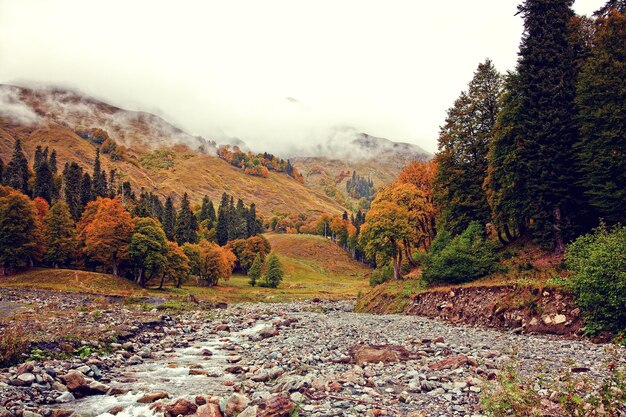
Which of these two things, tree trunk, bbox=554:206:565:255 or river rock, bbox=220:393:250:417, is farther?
tree trunk, bbox=554:206:565:255

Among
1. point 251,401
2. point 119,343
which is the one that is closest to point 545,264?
point 251,401

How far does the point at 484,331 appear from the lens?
23.1 m

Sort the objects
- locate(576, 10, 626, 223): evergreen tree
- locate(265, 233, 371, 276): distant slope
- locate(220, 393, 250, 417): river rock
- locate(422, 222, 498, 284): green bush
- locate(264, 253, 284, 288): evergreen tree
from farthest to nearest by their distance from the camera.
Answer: locate(265, 233, 371, 276): distant slope < locate(264, 253, 284, 288): evergreen tree < locate(422, 222, 498, 284): green bush < locate(576, 10, 626, 223): evergreen tree < locate(220, 393, 250, 417): river rock

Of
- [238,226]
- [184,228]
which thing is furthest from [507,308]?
[238,226]

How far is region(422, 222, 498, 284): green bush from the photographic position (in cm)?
3334

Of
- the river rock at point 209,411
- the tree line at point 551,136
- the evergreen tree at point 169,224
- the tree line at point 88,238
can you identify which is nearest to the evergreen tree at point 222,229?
the evergreen tree at point 169,224

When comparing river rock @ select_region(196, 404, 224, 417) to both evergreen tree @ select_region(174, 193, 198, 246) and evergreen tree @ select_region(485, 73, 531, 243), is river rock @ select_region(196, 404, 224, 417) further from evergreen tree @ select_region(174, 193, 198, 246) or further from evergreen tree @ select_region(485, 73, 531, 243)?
evergreen tree @ select_region(174, 193, 198, 246)

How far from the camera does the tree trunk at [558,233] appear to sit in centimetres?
2900

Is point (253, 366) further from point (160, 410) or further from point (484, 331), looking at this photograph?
point (484, 331)

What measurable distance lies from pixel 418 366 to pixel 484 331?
35.3 feet

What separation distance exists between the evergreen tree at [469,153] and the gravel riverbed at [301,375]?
2174 cm

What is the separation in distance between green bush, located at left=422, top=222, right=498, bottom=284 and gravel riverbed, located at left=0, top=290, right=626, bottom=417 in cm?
1033

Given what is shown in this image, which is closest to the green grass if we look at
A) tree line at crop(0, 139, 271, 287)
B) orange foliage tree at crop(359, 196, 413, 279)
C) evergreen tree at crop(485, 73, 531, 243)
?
tree line at crop(0, 139, 271, 287)

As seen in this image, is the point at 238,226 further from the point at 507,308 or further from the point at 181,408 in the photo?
the point at 181,408
